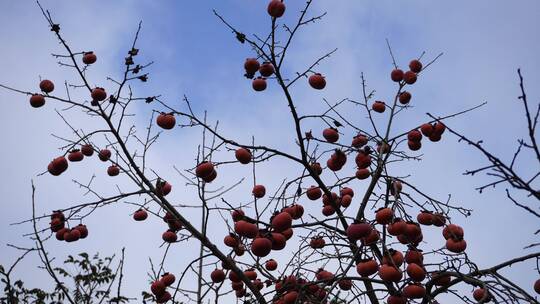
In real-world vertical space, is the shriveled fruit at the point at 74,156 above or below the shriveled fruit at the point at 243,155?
above

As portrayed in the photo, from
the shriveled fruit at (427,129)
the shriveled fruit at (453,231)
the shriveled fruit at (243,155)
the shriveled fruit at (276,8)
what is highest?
the shriveled fruit at (276,8)

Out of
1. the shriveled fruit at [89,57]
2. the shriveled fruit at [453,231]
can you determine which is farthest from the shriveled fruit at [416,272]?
the shriveled fruit at [89,57]

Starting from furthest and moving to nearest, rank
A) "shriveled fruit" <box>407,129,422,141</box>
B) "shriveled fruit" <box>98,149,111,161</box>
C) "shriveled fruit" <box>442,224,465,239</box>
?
"shriveled fruit" <box>98,149,111,161</box> < "shriveled fruit" <box>407,129,422,141</box> < "shriveled fruit" <box>442,224,465,239</box>

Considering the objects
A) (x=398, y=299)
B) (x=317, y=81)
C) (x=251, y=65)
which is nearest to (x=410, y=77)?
(x=317, y=81)

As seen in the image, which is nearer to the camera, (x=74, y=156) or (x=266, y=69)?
(x=266, y=69)

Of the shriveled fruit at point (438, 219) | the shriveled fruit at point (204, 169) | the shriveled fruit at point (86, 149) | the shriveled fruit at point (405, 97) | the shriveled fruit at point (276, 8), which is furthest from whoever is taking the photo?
the shriveled fruit at point (405, 97)

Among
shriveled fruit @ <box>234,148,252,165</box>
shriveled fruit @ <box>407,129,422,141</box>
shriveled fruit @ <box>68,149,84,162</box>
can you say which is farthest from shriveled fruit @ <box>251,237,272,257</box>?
shriveled fruit @ <box>68,149,84,162</box>

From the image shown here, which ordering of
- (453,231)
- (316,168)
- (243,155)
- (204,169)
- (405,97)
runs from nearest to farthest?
1. (453,231)
2. (204,169)
3. (243,155)
4. (316,168)
5. (405,97)

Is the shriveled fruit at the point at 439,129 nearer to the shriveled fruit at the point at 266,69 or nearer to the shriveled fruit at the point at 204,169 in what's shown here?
the shriveled fruit at the point at 266,69

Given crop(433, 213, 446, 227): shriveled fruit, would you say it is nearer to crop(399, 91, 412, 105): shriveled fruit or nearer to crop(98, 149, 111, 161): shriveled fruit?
crop(399, 91, 412, 105): shriveled fruit

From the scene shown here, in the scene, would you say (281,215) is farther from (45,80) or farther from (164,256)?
(45,80)

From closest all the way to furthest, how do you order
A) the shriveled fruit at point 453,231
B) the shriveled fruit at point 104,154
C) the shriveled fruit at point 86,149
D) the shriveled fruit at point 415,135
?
the shriveled fruit at point 453,231 → the shriveled fruit at point 415,135 → the shriveled fruit at point 86,149 → the shriveled fruit at point 104,154

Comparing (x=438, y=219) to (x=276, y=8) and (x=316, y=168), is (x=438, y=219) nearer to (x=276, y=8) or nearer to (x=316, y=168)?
(x=316, y=168)

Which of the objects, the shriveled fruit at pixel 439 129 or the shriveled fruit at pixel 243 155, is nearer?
the shriveled fruit at pixel 243 155
